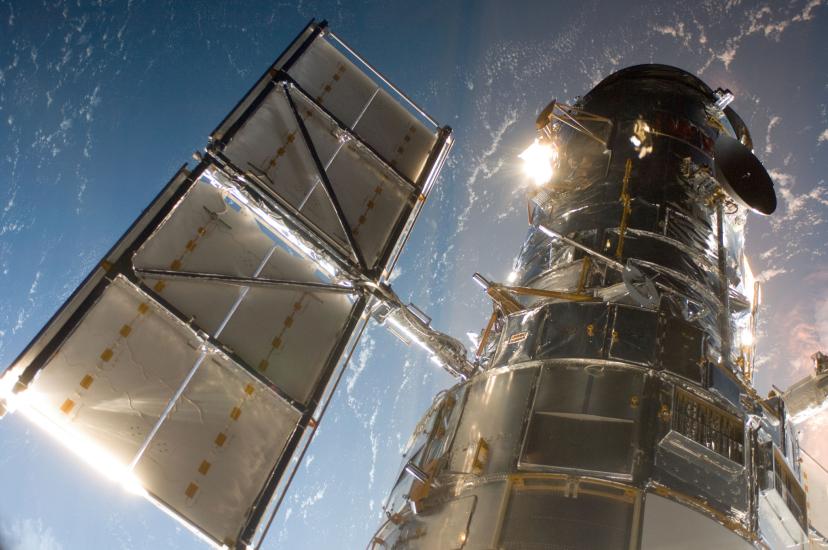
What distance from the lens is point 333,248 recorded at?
9.70 metres

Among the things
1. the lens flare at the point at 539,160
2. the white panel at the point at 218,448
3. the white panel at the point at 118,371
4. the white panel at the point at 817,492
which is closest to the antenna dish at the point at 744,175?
the lens flare at the point at 539,160

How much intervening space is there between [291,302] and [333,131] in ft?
11.4

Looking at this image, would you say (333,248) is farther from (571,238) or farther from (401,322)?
(571,238)

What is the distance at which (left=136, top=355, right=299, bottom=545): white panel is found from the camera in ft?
22.4

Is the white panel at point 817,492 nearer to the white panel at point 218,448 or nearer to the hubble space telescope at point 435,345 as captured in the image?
the hubble space telescope at point 435,345

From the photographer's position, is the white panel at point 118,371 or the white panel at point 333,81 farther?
the white panel at point 333,81

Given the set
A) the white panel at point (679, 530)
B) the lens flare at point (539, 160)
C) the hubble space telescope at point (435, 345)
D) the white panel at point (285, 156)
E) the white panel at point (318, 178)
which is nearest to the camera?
the white panel at point (679, 530)

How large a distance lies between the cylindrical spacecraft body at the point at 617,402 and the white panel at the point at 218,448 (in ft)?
5.87

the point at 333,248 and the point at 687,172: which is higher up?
the point at 687,172

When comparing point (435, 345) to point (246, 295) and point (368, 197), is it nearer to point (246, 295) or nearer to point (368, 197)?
point (368, 197)

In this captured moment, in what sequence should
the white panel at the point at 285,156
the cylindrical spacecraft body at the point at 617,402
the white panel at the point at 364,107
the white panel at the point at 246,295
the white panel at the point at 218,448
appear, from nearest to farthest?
the cylindrical spacecraft body at the point at 617,402, the white panel at the point at 218,448, the white panel at the point at 246,295, the white panel at the point at 285,156, the white panel at the point at 364,107

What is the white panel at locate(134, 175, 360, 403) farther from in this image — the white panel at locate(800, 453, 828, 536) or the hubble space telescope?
the white panel at locate(800, 453, 828, 536)

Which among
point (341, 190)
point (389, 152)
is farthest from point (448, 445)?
point (389, 152)

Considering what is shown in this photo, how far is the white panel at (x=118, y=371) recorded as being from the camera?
21.2ft
